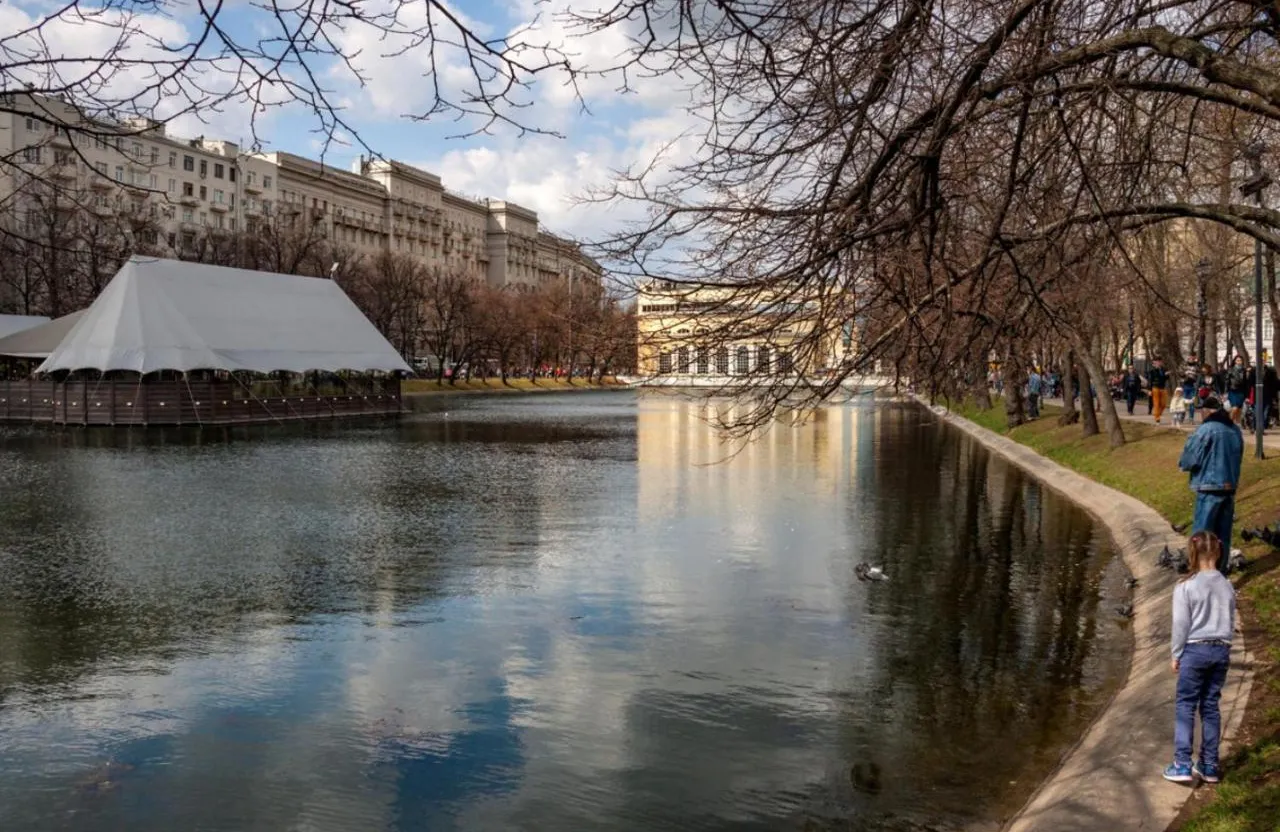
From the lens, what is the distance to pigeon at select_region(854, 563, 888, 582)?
13.2 metres

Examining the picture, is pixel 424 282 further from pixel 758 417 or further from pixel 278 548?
pixel 758 417

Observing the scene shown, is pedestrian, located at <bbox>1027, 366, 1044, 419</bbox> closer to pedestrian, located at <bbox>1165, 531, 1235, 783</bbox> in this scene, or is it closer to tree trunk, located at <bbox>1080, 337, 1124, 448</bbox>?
tree trunk, located at <bbox>1080, 337, 1124, 448</bbox>

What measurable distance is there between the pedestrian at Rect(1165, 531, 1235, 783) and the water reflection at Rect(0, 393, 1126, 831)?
42.2 inches

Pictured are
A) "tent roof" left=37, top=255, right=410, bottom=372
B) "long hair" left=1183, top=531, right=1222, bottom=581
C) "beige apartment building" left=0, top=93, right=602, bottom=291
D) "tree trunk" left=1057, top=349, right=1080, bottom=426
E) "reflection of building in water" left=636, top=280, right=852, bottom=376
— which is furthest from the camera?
"beige apartment building" left=0, top=93, right=602, bottom=291

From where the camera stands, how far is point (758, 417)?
338 inches

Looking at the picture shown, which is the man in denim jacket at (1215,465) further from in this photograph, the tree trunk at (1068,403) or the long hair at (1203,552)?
the tree trunk at (1068,403)

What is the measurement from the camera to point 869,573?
43.2ft

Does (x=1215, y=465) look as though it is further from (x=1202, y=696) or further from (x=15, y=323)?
(x=15, y=323)

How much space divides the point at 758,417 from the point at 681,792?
2.85 metres

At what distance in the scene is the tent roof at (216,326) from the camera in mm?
42656

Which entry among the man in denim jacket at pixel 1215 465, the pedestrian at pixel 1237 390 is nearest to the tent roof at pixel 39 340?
the pedestrian at pixel 1237 390

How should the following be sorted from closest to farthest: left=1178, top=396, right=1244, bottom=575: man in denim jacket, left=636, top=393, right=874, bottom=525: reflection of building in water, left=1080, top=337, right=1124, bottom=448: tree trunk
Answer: left=1178, top=396, right=1244, bottom=575: man in denim jacket
left=636, top=393, right=874, bottom=525: reflection of building in water
left=1080, top=337, right=1124, bottom=448: tree trunk

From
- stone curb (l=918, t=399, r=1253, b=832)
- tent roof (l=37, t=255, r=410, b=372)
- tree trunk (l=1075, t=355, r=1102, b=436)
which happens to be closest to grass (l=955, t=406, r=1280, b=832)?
stone curb (l=918, t=399, r=1253, b=832)

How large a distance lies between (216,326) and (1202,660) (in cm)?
4484
